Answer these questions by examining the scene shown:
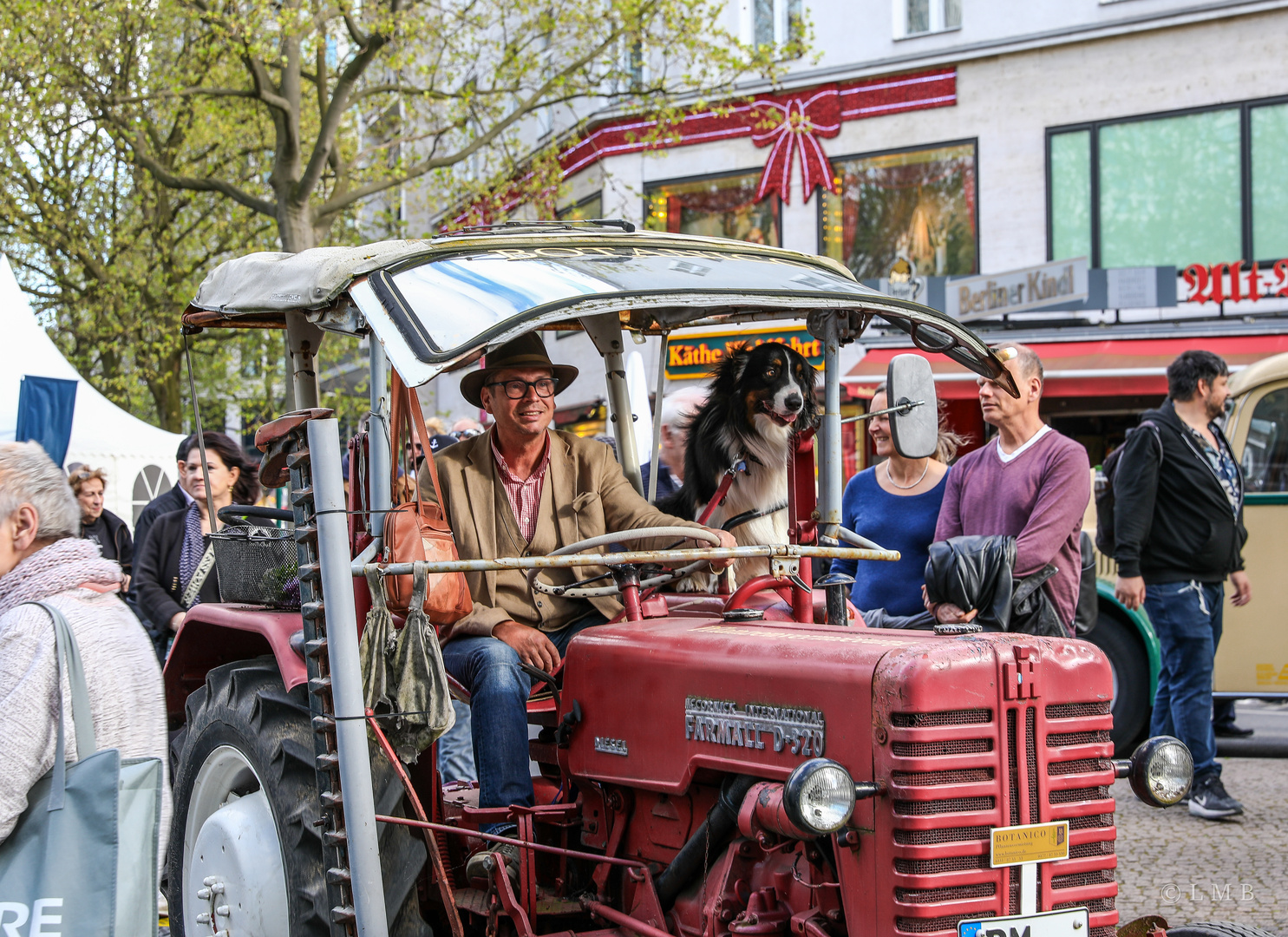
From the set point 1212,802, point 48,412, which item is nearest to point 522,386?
point 1212,802

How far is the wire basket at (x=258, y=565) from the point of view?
4355mm

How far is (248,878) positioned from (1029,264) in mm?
15281

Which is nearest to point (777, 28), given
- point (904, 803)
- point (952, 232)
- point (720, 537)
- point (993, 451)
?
point (952, 232)

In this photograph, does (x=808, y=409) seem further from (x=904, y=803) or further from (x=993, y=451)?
(x=904, y=803)

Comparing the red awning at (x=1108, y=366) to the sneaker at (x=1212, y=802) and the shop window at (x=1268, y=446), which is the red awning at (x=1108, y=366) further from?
the sneaker at (x=1212, y=802)

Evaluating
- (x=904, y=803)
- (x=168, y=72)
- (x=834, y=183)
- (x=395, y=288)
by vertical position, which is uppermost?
(x=168, y=72)

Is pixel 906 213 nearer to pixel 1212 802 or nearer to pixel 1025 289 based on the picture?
pixel 1025 289

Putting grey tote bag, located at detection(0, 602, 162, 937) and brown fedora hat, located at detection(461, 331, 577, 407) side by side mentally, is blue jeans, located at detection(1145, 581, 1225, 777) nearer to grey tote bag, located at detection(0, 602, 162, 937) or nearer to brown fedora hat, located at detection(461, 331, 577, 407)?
brown fedora hat, located at detection(461, 331, 577, 407)

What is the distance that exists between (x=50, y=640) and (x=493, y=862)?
1.22 m

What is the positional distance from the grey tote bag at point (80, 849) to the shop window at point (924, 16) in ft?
56.2

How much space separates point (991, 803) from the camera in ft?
9.78

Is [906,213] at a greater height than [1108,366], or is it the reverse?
[906,213]

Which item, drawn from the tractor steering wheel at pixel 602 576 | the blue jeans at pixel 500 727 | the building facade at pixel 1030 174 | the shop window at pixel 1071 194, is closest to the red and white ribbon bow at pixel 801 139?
the building facade at pixel 1030 174

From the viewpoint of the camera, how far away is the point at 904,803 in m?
2.90
